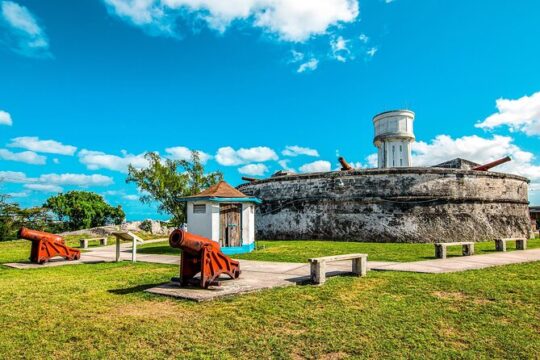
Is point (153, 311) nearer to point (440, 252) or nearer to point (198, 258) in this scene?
point (198, 258)

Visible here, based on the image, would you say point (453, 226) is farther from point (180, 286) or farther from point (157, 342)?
point (157, 342)

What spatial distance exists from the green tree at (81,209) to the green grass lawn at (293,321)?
2800 cm

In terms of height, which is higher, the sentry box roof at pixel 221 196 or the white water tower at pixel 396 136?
the white water tower at pixel 396 136

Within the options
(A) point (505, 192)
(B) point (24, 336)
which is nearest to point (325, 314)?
(B) point (24, 336)

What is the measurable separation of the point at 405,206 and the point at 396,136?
8.62 m

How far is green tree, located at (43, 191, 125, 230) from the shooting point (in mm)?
30734

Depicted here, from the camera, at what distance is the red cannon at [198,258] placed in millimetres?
5469

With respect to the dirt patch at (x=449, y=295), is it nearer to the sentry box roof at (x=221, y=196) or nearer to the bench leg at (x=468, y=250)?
the bench leg at (x=468, y=250)

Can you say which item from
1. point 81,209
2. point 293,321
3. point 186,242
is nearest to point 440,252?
point 293,321

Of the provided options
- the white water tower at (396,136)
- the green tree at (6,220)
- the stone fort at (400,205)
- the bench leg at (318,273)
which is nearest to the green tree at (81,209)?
the green tree at (6,220)

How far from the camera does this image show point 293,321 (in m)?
4.11

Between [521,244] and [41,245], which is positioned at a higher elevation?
[41,245]

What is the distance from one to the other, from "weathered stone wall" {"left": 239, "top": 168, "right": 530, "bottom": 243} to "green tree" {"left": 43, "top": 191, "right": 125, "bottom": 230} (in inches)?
867

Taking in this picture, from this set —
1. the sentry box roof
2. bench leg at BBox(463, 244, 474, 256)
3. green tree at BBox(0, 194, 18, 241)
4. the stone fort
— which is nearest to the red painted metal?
the stone fort
